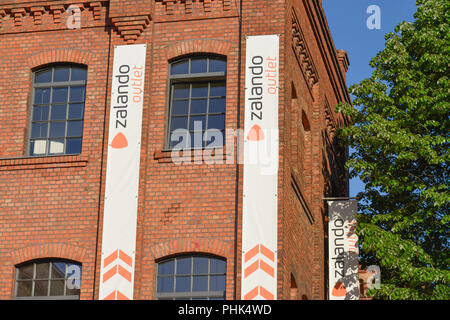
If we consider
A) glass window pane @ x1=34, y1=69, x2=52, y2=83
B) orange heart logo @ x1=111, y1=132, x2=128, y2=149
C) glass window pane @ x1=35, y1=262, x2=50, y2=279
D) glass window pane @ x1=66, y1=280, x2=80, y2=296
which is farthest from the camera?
glass window pane @ x1=34, y1=69, x2=52, y2=83

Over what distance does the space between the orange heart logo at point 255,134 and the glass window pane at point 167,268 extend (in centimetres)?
310

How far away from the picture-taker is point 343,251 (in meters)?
22.2

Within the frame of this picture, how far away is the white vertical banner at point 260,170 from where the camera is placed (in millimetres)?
17438

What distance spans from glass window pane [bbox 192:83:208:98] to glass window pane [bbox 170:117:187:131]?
618 millimetres

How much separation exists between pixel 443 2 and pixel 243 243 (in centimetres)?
1042

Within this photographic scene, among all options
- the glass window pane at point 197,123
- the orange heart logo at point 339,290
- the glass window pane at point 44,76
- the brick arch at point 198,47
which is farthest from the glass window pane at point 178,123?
the orange heart logo at point 339,290

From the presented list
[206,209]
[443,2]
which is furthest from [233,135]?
[443,2]

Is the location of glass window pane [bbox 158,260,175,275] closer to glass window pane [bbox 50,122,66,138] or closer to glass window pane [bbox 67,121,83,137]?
glass window pane [bbox 67,121,83,137]

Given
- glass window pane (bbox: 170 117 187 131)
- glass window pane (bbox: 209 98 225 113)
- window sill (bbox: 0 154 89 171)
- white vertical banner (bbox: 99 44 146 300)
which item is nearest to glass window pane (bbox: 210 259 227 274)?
white vertical banner (bbox: 99 44 146 300)

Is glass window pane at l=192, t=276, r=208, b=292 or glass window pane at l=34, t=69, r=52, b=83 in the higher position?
glass window pane at l=34, t=69, r=52, b=83

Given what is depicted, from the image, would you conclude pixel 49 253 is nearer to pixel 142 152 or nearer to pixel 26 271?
pixel 26 271

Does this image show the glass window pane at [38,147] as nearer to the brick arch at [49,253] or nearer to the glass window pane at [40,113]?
the glass window pane at [40,113]

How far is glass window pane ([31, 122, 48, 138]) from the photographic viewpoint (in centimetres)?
2003

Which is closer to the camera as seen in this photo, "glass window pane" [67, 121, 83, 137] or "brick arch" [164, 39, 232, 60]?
"brick arch" [164, 39, 232, 60]
